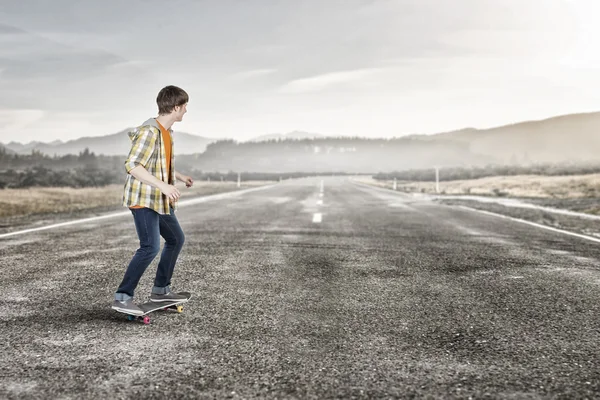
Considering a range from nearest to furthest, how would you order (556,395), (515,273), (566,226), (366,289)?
(556,395)
(366,289)
(515,273)
(566,226)

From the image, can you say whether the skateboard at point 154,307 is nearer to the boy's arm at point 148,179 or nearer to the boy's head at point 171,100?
the boy's arm at point 148,179

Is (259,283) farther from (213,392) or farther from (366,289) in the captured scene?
(213,392)

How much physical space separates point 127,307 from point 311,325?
4.56 ft

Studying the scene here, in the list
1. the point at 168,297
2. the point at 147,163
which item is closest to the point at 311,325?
the point at 168,297

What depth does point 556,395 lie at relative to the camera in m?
2.55

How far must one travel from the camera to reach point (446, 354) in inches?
124

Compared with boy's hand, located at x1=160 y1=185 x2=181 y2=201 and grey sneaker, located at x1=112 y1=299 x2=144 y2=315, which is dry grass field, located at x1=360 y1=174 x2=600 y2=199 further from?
grey sneaker, located at x1=112 y1=299 x2=144 y2=315

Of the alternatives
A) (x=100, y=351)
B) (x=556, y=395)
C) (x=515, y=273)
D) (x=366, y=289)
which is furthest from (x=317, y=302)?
(x=515, y=273)

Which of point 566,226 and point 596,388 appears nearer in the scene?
point 596,388

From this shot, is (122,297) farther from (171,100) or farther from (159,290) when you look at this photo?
(171,100)

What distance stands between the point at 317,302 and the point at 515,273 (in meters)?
2.67

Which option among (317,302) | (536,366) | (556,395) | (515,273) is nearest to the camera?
(556,395)

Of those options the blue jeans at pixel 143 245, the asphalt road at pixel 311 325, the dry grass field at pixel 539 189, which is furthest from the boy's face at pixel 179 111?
the dry grass field at pixel 539 189

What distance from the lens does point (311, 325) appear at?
3.77m
